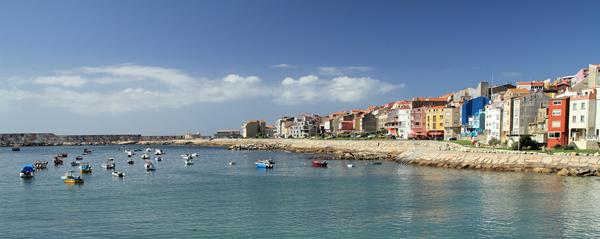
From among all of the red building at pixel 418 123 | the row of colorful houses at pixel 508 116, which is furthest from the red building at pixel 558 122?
the red building at pixel 418 123

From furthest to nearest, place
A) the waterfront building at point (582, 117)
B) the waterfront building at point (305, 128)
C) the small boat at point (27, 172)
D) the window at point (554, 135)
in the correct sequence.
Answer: the waterfront building at point (305, 128), the window at point (554, 135), the waterfront building at point (582, 117), the small boat at point (27, 172)

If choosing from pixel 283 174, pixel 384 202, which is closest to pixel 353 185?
pixel 384 202

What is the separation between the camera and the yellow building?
116 metres

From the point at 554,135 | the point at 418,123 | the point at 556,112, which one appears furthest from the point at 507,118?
the point at 418,123

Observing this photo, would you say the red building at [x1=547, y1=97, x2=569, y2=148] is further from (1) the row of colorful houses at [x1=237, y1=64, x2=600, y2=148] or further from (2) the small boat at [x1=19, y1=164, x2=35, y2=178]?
(2) the small boat at [x1=19, y1=164, x2=35, y2=178]

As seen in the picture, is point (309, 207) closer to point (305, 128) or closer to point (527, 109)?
point (527, 109)

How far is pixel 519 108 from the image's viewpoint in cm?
7975

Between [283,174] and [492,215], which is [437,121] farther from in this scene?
[492,215]

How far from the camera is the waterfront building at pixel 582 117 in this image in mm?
64625

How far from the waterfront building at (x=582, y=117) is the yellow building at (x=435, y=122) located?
4816 cm

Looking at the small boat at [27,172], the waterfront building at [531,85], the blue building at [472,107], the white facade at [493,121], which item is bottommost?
the small boat at [27,172]

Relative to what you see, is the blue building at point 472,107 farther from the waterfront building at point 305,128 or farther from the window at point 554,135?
the waterfront building at point 305,128

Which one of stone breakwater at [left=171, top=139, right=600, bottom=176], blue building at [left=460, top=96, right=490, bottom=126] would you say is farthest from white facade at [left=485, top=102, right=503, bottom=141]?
stone breakwater at [left=171, top=139, right=600, bottom=176]

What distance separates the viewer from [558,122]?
68.5m
